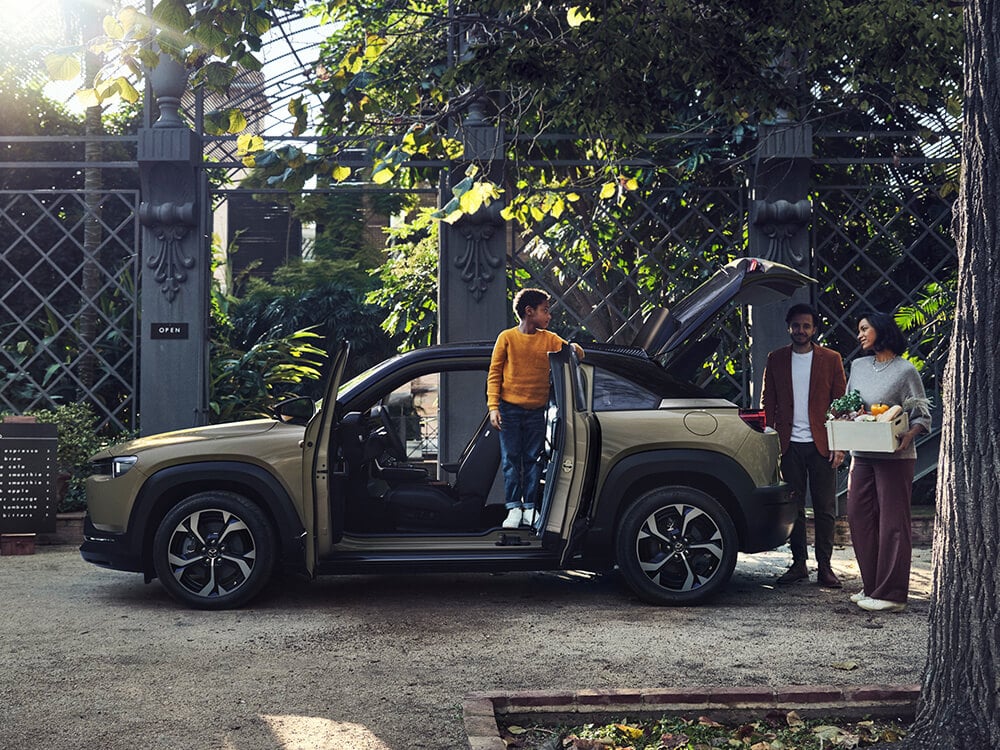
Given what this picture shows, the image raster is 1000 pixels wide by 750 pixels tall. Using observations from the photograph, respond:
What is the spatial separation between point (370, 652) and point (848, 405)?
10.9 ft

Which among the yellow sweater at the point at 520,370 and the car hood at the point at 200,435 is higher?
the yellow sweater at the point at 520,370

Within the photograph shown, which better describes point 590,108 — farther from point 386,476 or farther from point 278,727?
point 278,727

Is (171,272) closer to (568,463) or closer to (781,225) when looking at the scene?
(568,463)

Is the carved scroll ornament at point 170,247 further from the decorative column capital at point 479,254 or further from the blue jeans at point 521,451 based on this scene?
the blue jeans at point 521,451

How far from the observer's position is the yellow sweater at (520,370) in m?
7.39

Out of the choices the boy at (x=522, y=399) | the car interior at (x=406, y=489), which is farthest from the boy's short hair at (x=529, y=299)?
the car interior at (x=406, y=489)

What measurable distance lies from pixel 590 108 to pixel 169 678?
4.10m

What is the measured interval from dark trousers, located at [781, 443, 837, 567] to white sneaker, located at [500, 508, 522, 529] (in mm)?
2068

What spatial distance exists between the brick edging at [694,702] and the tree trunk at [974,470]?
0.51 m

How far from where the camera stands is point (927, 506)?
11273 mm

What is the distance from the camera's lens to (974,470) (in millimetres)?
3924

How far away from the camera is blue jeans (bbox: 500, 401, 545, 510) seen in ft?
23.8

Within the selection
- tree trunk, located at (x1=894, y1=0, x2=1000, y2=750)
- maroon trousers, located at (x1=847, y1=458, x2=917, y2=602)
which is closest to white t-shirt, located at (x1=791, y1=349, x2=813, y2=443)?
maroon trousers, located at (x1=847, y1=458, x2=917, y2=602)

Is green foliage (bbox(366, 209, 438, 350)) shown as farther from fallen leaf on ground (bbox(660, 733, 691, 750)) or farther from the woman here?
fallen leaf on ground (bbox(660, 733, 691, 750))
